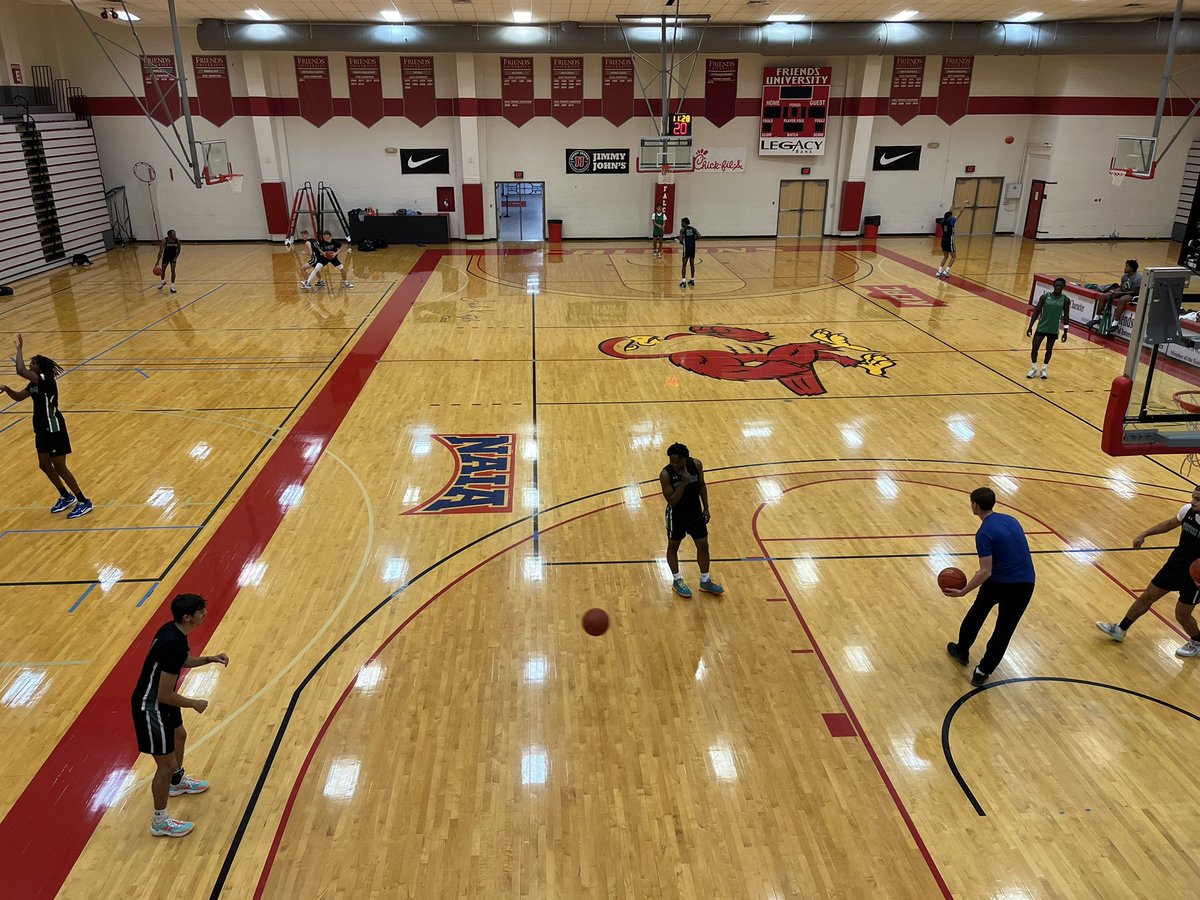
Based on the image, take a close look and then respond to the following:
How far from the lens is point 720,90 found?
2834 cm

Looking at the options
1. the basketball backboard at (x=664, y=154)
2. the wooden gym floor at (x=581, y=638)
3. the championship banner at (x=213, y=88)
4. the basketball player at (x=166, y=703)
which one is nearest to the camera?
the basketball player at (x=166, y=703)

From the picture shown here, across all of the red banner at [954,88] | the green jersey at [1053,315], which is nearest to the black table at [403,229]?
the red banner at [954,88]

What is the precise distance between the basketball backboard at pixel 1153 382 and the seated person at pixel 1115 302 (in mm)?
11273

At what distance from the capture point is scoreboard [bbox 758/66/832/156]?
1112 inches

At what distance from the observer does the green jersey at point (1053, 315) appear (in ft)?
45.4

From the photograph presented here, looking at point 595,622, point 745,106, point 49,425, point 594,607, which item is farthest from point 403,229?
point 595,622

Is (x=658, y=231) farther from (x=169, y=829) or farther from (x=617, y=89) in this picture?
(x=169, y=829)

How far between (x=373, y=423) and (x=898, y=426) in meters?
7.85

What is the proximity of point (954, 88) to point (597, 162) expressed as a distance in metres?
12.6

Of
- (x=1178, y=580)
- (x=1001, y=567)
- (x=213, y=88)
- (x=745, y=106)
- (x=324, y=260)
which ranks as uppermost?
(x=213, y=88)

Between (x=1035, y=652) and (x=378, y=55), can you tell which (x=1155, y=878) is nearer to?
(x=1035, y=652)

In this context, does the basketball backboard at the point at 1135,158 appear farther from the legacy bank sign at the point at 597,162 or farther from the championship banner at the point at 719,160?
the legacy bank sign at the point at 597,162

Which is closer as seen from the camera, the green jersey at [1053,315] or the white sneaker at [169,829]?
the white sneaker at [169,829]

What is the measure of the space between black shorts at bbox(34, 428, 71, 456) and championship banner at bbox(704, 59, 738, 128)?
80.3 ft
